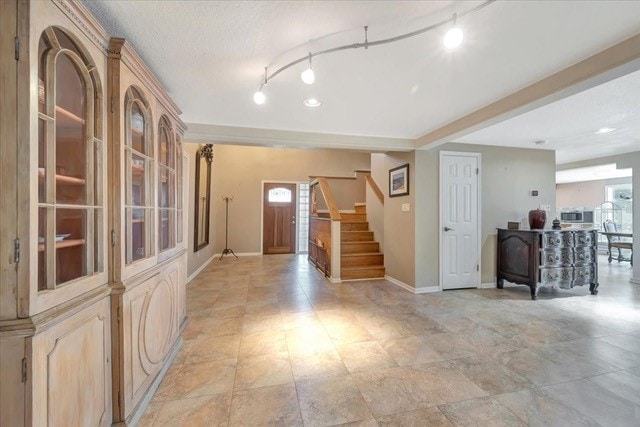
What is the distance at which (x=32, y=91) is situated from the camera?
921 mm

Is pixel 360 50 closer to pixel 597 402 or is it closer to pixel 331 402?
pixel 331 402

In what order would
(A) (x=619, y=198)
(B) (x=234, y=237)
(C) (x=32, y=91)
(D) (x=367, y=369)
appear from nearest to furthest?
(C) (x=32, y=91), (D) (x=367, y=369), (B) (x=234, y=237), (A) (x=619, y=198)

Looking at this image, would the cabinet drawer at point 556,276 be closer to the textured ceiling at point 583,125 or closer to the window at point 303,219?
the textured ceiling at point 583,125

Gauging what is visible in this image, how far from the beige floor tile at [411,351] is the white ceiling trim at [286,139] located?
2362 mm

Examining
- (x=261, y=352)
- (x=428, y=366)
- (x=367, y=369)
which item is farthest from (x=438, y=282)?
(x=261, y=352)

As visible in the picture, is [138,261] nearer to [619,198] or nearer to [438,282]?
[438,282]

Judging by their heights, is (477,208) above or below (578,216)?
above

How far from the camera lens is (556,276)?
359cm

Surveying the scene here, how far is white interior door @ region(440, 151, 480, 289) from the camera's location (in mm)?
3896

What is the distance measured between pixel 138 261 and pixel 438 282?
373 centimetres

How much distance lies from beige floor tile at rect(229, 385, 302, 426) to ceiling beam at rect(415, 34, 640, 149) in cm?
283

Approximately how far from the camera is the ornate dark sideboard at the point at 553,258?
3.52 metres

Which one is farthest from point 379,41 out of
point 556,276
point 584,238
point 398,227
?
point 584,238

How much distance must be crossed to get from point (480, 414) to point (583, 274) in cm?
351
